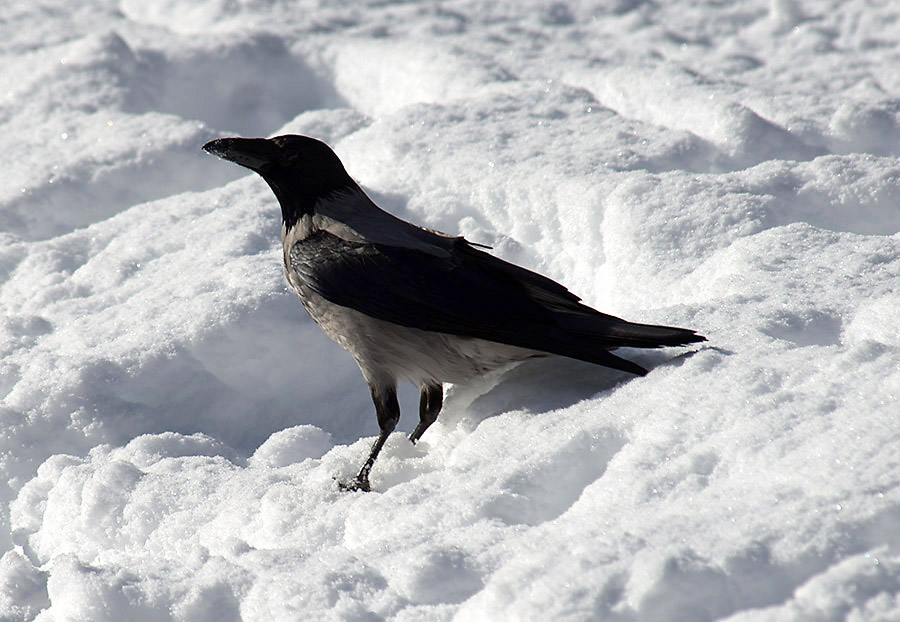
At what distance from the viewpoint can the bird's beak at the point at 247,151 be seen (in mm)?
4098

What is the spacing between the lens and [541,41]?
7.54 metres

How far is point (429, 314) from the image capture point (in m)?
3.52

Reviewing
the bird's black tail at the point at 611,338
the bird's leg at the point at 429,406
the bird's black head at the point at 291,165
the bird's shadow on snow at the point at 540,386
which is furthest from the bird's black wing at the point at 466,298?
the bird's black head at the point at 291,165

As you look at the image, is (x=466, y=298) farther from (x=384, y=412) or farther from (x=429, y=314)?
(x=384, y=412)

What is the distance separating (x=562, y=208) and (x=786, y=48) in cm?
328

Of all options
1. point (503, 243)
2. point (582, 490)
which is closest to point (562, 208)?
point (503, 243)

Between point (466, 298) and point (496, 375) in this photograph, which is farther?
point (496, 375)

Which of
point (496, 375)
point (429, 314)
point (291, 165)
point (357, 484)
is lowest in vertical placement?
point (357, 484)

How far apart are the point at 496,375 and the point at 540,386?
29 cm

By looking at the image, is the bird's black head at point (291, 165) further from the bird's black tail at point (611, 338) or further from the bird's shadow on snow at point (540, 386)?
the bird's black tail at point (611, 338)

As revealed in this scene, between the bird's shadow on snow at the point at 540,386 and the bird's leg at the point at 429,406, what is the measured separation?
0.06 metres

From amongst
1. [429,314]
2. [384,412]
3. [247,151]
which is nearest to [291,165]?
[247,151]

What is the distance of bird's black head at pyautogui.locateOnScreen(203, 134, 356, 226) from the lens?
4.10 meters

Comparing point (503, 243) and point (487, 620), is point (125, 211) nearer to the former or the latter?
point (503, 243)
